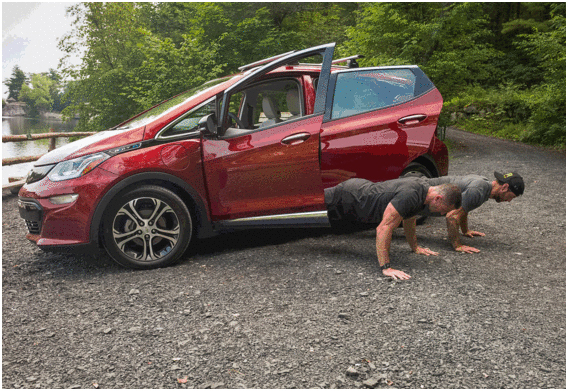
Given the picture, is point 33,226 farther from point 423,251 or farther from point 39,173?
point 423,251

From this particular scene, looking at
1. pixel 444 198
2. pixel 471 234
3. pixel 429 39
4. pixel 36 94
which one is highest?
pixel 36 94

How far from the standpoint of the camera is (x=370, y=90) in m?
4.96

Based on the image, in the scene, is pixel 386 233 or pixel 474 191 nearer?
pixel 386 233

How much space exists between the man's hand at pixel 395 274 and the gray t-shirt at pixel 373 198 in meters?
0.48

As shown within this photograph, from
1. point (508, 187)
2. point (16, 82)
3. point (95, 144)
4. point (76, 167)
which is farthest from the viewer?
point (16, 82)

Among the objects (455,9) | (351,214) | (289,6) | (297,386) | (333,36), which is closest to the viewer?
(297,386)

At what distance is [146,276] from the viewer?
13.6ft

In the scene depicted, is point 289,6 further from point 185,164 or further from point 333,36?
point 185,164

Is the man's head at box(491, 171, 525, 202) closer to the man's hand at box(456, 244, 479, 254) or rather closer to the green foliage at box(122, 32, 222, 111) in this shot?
the man's hand at box(456, 244, 479, 254)

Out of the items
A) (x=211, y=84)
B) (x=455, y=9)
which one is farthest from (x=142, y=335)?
(x=455, y=9)

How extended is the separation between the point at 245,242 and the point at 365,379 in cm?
277

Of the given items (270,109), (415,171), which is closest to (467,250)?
(415,171)

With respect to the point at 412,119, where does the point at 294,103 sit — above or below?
above

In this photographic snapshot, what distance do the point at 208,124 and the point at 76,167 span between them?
1212mm
